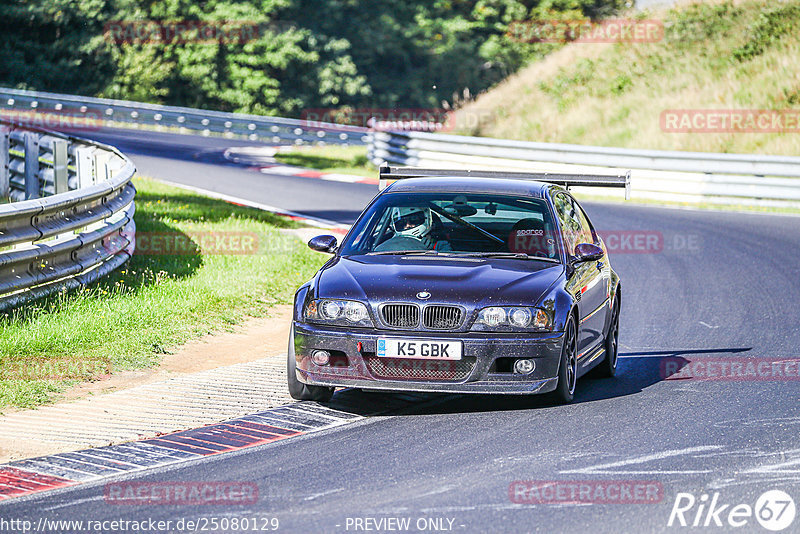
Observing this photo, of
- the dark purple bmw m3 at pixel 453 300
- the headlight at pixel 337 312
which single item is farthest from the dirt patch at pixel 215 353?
the headlight at pixel 337 312

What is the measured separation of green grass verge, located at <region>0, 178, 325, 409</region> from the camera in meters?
9.08

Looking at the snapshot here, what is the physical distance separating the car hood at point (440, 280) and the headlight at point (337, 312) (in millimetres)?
46

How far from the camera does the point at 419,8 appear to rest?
66312 millimetres

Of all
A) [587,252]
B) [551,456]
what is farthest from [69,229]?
[551,456]

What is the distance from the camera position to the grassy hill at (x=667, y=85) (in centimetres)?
3278

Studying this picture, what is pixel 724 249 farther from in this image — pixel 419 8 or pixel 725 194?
pixel 419 8

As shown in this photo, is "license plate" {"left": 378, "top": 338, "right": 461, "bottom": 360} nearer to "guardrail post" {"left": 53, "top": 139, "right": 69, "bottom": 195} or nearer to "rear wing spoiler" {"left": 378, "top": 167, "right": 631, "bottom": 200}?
"rear wing spoiler" {"left": 378, "top": 167, "right": 631, "bottom": 200}

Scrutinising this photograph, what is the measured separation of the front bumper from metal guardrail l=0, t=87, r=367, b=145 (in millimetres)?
34907

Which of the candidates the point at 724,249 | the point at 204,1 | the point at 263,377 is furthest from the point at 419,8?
the point at 263,377

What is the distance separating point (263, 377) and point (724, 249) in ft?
33.8

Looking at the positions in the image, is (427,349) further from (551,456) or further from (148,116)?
(148,116)

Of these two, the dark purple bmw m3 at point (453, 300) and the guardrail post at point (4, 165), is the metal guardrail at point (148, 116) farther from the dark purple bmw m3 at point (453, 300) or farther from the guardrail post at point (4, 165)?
the dark purple bmw m3 at point (453, 300)

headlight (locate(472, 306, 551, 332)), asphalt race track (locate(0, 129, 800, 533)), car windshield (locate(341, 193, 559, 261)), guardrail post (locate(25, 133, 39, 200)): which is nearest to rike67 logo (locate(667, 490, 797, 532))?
asphalt race track (locate(0, 129, 800, 533))

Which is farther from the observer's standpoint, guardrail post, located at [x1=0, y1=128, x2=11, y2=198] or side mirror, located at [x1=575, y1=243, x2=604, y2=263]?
guardrail post, located at [x1=0, y1=128, x2=11, y2=198]
